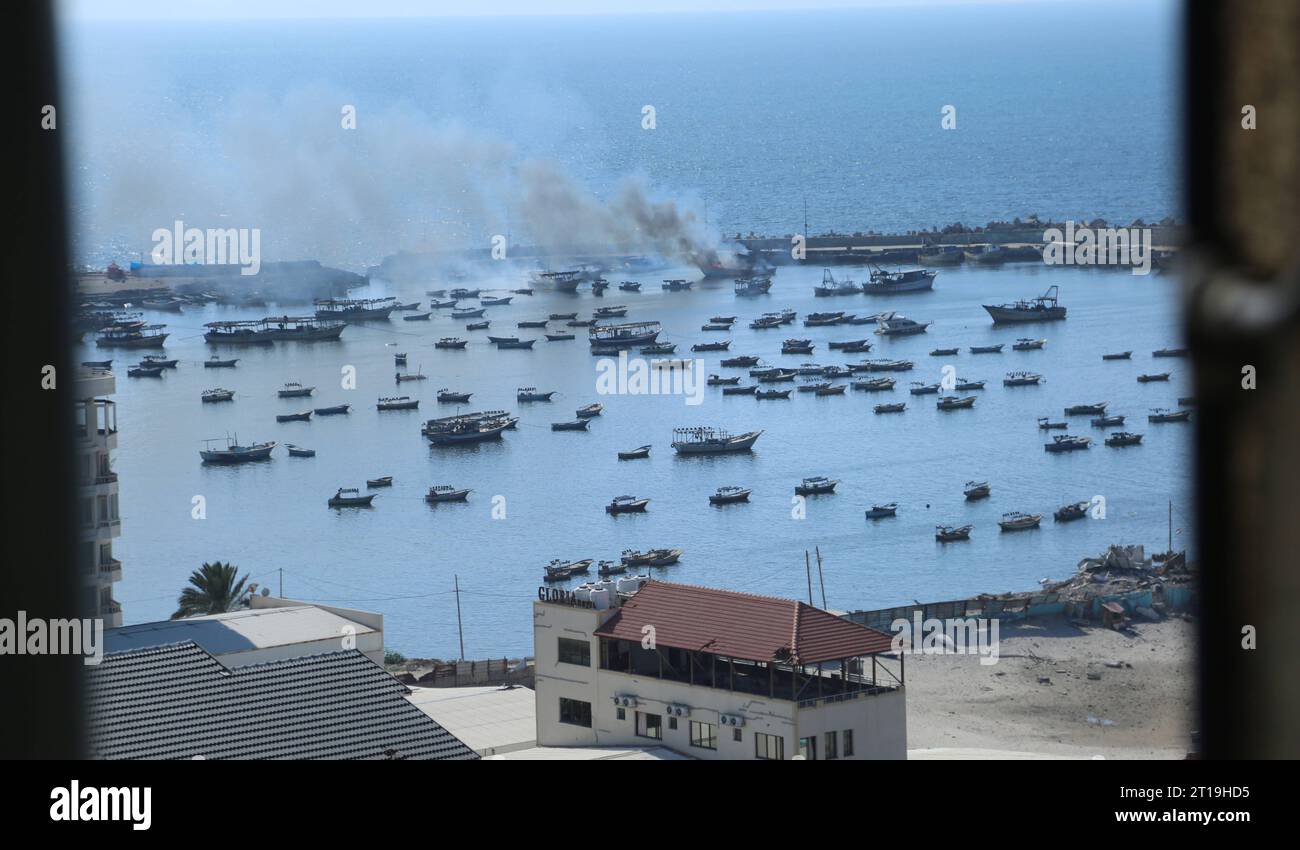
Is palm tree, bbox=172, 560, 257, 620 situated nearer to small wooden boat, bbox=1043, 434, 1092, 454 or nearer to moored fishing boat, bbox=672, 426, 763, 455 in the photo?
moored fishing boat, bbox=672, 426, 763, 455

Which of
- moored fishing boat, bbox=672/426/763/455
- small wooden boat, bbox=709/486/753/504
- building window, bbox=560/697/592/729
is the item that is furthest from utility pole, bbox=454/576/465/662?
building window, bbox=560/697/592/729

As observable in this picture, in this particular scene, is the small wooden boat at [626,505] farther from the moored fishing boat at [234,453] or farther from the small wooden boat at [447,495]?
the moored fishing boat at [234,453]

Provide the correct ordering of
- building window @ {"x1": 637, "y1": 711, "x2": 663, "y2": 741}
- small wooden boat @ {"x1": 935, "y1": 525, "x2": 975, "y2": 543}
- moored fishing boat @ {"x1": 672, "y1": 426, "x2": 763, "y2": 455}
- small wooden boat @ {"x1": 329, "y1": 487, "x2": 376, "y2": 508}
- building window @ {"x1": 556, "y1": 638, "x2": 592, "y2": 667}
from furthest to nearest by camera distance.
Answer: moored fishing boat @ {"x1": 672, "y1": 426, "x2": 763, "y2": 455}, small wooden boat @ {"x1": 329, "y1": 487, "x2": 376, "y2": 508}, small wooden boat @ {"x1": 935, "y1": 525, "x2": 975, "y2": 543}, building window @ {"x1": 556, "y1": 638, "x2": 592, "y2": 667}, building window @ {"x1": 637, "y1": 711, "x2": 663, "y2": 741}

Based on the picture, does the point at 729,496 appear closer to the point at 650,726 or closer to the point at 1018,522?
the point at 1018,522

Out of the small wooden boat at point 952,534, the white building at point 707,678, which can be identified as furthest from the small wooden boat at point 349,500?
the white building at point 707,678

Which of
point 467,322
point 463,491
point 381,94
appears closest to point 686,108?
point 381,94

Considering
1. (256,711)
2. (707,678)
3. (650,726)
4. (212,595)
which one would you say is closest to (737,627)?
(707,678)
